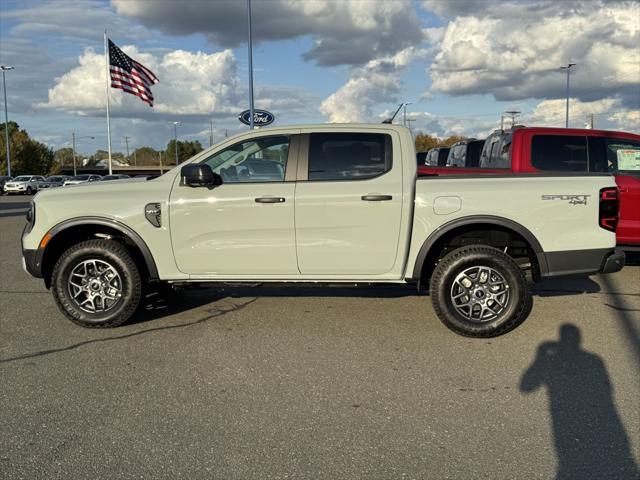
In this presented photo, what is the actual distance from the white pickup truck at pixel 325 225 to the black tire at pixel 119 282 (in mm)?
12

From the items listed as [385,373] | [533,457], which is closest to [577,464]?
[533,457]

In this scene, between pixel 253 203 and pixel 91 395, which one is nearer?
pixel 91 395

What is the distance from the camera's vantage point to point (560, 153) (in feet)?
24.9

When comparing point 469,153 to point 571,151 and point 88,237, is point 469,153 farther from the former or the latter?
point 88,237

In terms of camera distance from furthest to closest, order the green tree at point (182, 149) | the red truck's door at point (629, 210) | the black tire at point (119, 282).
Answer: the green tree at point (182, 149) → the red truck's door at point (629, 210) → the black tire at point (119, 282)

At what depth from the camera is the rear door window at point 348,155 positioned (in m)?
5.18

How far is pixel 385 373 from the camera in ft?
13.9

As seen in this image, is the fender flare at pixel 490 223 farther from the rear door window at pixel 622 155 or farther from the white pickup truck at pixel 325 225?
the rear door window at pixel 622 155

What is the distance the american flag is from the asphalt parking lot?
21.5 meters

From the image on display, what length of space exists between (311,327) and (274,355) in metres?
0.82

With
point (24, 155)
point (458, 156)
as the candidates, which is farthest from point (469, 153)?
point (24, 155)

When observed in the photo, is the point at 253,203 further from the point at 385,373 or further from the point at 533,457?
the point at 533,457

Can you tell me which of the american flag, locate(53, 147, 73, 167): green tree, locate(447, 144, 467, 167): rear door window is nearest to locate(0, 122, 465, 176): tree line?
locate(53, 147, 73, 167): green tree

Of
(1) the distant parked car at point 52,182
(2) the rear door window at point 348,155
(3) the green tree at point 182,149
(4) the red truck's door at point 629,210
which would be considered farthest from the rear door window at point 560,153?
(3) the green tree at point 182,149
